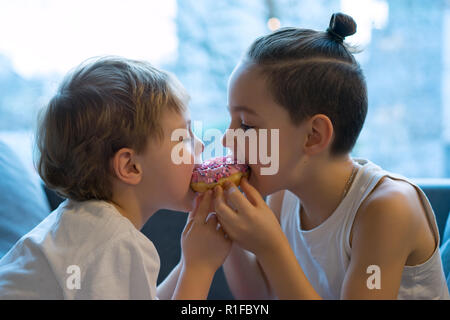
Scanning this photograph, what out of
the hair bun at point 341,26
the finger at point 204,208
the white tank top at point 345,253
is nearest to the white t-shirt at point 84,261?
the finger at point 204,208

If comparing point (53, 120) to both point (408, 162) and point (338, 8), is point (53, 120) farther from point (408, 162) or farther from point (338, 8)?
point (408, 162)

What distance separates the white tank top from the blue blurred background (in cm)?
155

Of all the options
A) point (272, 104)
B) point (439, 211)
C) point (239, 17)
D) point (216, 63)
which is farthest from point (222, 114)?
point (272, 104)

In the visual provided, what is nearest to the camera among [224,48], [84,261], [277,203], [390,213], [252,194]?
[84,261]

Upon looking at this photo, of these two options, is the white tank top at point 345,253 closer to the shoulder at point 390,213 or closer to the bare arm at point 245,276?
the shoulder at point 390,213

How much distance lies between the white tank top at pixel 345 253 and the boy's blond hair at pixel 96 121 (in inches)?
22.8

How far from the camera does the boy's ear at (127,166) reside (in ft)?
3.67

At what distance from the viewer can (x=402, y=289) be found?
47.8 inches

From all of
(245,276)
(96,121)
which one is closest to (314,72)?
(96,121)

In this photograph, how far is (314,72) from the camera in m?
1.15

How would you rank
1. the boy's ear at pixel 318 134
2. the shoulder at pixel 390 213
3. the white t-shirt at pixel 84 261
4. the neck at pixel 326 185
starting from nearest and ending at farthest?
the white t-shirt at pixel 84 261 → the shoulder at pixel 390 213 → the boy's ear at pixel 318 134 → the neck at pixel 326 185

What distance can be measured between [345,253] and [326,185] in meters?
0.21

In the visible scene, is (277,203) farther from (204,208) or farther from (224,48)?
(224,48)
